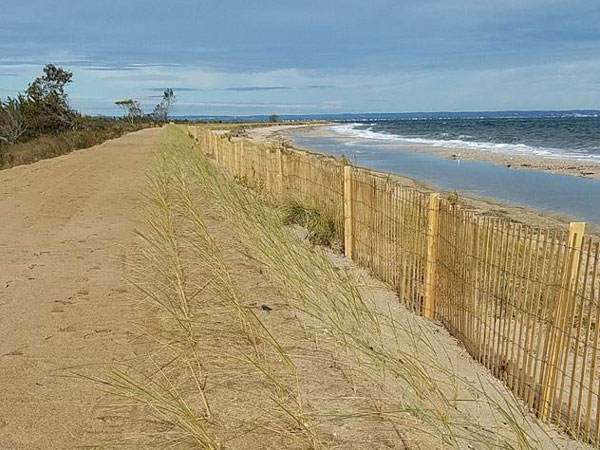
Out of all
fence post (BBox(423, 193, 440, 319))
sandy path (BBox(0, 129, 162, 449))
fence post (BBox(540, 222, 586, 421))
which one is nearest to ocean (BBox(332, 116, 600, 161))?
sandy path (BBox(0, 129, 162, 449))

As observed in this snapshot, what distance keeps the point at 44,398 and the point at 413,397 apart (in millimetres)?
2179

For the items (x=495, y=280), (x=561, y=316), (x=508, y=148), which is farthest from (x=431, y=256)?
(x=508, y=148)

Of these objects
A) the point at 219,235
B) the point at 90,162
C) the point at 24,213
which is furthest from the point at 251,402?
the point at 90,162

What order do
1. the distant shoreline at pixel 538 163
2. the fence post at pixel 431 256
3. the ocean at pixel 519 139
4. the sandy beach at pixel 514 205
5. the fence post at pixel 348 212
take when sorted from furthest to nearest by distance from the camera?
the ocean at pixel 519 139 → the distant shoreline at pixel 538 163 → the sandy beach at pixel 514 205 → the fence post at pixel 348 212 → the fence post at pixel 431 256

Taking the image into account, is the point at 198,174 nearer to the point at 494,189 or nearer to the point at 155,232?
the point at 155,232

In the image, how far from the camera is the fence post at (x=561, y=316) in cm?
322

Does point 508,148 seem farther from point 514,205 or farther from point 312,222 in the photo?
point 312,222

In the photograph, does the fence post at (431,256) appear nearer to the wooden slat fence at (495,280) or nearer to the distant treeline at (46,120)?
the wooden slat fence at (495,280)

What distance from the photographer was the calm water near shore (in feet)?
37.7

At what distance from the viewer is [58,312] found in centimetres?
497

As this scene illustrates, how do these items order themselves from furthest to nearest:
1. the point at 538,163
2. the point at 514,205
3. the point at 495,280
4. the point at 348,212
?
Answer: the point at 538,163 → the point at 514,205 → the point at 348,212 → the point at 495,280

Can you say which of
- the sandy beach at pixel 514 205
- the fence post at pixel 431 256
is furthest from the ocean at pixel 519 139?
the fence post at pixel 431 256

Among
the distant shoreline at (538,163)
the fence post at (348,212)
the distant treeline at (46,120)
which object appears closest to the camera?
the fence post at (348,212)

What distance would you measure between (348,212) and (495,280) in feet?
10.7
